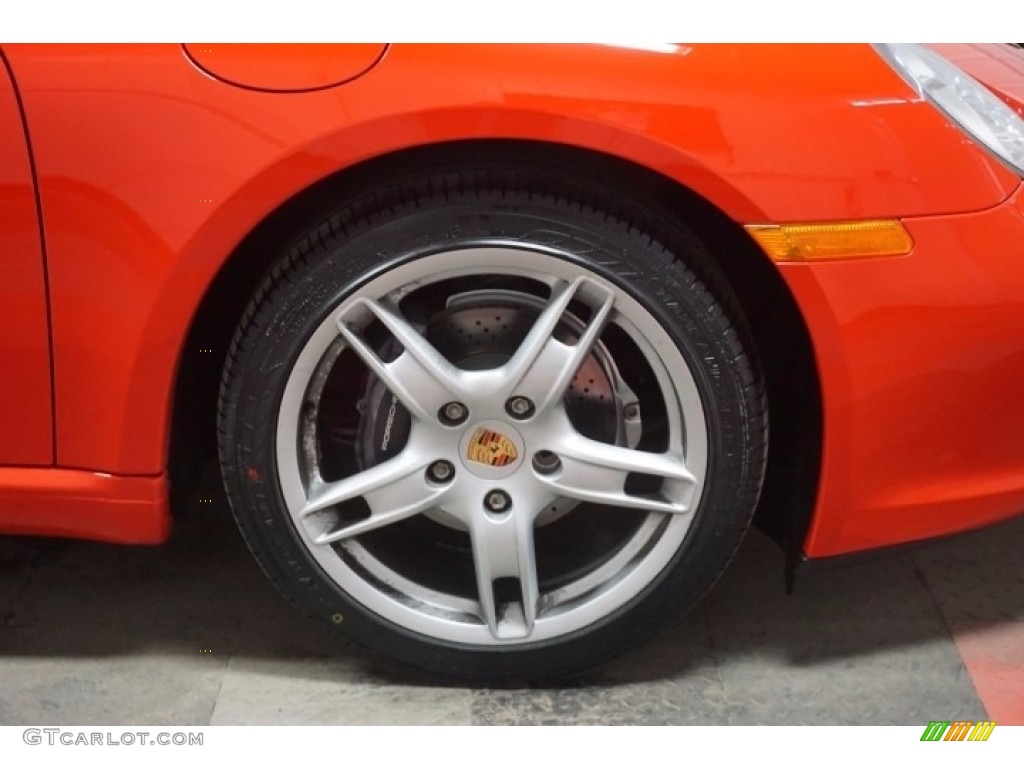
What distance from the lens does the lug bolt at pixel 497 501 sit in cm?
167

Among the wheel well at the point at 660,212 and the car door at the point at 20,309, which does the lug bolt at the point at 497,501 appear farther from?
the car door at the point at 20,309

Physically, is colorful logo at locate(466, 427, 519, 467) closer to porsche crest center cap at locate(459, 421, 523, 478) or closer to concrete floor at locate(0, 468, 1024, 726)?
porsche crest center cap at locate(459, 421, 523, 478)

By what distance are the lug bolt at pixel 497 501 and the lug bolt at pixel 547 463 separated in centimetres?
6

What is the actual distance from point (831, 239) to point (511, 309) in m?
0.44

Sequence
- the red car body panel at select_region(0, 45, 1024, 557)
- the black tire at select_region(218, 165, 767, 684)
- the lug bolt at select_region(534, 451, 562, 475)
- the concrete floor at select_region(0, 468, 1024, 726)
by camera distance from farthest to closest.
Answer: the concrete floor at select_region(0, 468, 1024, 726), the lug bolt at select_region(534, 451, 562, 475), the black tire at select_region(218, 165, 767, 684), the red car body panel at select_region(0, 45, 1024, 557)

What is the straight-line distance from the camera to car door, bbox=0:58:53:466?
145 centimetres

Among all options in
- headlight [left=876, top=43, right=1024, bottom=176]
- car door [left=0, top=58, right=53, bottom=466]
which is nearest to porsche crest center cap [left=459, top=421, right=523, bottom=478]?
car door [left=0, top=58, right=53, bottom=466]

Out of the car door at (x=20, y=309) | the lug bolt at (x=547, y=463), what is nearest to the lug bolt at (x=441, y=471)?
the lug bolt at (x=547, y=463)

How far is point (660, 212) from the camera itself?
1.55 metres

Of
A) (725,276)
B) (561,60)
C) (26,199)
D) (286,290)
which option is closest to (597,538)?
(725,276)

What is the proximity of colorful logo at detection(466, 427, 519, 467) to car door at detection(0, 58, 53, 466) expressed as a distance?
1.83ft

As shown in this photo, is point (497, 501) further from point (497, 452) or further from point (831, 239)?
point (831, 239)

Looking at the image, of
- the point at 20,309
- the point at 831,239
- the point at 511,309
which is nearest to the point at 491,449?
the point at 511,309
